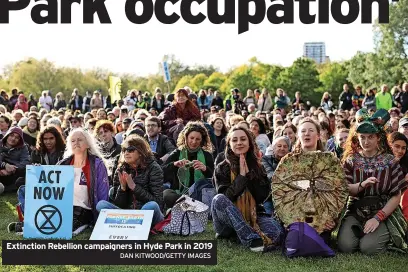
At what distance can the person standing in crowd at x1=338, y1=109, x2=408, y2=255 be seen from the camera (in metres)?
5.80

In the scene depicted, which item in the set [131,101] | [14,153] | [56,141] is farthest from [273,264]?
[131,101]

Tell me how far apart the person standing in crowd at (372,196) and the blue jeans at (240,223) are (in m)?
0.65

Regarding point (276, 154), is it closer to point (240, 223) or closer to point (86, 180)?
point (240, 223)

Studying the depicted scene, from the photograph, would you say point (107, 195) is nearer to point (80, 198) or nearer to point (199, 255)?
point (80, 198)

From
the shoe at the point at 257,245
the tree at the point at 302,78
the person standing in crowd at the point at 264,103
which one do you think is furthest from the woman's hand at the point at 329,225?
the tree at the point at 302,78

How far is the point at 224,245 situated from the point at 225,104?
1529 cm

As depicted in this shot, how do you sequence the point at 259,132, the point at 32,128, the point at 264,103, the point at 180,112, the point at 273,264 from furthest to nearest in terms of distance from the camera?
the point at 264,103 < the point at 32,128 < the point at 180,112 < the point at 259,132 < the point at 273,264

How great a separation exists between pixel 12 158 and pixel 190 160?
3.67 meters

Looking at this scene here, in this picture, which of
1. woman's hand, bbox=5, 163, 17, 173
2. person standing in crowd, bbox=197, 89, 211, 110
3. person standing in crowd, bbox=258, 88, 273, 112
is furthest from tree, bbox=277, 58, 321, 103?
woman's hand, bbox=5, 163, 17, 173

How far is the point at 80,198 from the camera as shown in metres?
6.82

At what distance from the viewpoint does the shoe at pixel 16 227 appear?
22.4 feet

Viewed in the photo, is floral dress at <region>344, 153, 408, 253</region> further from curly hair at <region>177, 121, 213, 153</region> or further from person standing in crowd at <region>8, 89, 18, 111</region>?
person standing in crowd at <region>8, 89, 18, 111</region>

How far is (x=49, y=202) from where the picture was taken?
626 cm

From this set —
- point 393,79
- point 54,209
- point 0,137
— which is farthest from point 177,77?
point 54,209
